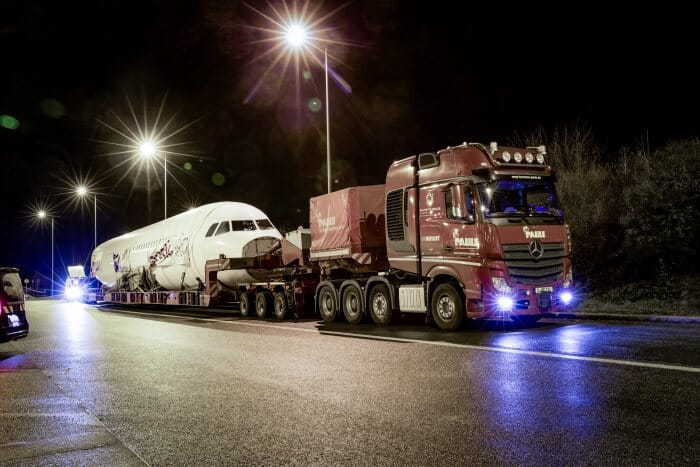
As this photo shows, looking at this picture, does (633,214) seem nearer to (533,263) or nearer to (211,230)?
(533,263)

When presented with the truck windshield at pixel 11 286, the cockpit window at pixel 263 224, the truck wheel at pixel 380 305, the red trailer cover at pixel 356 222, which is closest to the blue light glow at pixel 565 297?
the truck wheel at pixel 380 305

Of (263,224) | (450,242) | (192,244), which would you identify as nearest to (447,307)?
(450,242)

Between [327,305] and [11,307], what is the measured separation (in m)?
7.87

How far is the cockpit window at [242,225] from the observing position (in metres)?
20.8

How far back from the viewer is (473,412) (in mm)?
5801

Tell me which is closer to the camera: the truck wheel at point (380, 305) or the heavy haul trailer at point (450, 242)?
the heavy haul trailer at point (450, 242)

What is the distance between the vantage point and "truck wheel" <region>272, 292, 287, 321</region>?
18422 millimetres

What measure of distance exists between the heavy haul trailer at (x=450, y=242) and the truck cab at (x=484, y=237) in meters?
0.02

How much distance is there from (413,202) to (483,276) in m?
2.59

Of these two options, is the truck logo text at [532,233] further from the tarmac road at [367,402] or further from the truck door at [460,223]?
the tarmac road at [367,402]

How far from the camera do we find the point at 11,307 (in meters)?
11.0

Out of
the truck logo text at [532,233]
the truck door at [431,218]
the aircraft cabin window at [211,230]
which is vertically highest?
the aircraft cabin window at [211,230]

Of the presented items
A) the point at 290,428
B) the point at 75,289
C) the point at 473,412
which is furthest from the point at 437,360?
the point at 75,289

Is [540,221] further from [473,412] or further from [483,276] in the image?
[473,412]
